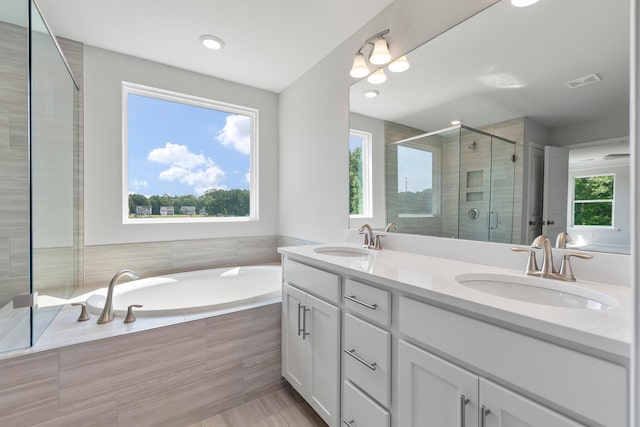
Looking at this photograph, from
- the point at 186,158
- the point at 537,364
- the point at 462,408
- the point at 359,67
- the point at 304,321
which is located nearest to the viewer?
the point at 537,364

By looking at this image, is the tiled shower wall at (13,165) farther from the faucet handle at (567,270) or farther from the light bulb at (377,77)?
the faucet handle at (567,270)

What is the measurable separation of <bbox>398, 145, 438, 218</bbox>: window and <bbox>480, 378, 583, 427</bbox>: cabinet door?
1.00 metres


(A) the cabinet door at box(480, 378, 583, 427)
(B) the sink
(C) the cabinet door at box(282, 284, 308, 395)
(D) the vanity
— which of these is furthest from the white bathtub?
(A) the cabinet door at box(480, 378, 583, 427)

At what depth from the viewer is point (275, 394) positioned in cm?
179

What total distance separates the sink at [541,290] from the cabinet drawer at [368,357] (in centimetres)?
39

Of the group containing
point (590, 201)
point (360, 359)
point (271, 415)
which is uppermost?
point (590, 201)

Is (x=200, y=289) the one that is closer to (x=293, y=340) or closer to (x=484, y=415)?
(x=293, y=340)

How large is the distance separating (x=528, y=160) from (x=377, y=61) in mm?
1063

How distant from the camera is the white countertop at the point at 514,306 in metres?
0.59

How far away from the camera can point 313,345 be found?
150cm

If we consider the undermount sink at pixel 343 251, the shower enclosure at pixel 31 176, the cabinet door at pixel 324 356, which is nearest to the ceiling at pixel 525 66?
the undermount sink at pixel 343 251

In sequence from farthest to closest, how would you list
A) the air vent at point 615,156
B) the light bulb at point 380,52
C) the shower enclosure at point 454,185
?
the light bulb at point 380,52 < the shower enclosure at point 454,185 < the air vent at point 615,156

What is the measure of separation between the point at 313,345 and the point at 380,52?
176 cm

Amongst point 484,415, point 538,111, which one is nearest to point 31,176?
point 484,415
